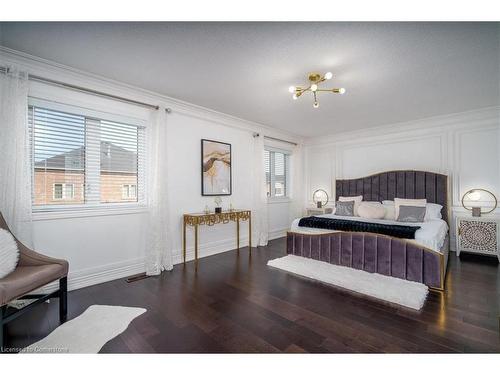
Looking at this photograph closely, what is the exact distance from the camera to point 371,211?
4500 mm

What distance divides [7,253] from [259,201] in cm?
382

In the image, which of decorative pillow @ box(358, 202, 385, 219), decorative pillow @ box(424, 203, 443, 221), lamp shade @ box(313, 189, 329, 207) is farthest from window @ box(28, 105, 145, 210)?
decorative pillow @ box(424, 203, 443, 221)

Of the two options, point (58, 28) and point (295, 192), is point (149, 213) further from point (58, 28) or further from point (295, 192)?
point (295, 192)

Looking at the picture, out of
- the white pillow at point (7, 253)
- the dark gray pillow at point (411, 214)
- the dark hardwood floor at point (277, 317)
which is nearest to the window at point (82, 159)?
the white pillow at point (7, 253)

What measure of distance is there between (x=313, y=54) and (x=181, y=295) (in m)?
3.03

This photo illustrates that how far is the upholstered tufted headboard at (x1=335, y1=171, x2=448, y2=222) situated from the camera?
4.53 metres

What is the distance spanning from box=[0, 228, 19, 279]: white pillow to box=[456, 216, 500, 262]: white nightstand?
6205 millimetres

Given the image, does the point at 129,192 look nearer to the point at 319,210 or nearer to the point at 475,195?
the point at 319,210

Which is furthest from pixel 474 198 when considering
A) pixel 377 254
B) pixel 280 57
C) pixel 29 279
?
pixel 29 279

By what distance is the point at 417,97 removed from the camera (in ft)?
11.8

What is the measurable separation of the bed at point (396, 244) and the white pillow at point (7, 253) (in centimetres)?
356

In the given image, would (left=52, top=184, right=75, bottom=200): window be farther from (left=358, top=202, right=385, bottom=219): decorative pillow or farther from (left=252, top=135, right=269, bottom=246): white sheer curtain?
(left=358, top=202, right=385, bottom=219): decorative pillow

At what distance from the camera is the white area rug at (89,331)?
1725 mm
